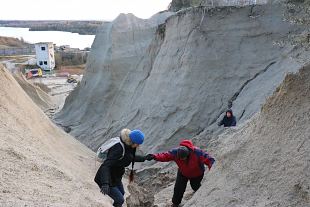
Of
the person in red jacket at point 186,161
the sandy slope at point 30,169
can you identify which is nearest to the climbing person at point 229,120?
the sandy slope at point 30,169

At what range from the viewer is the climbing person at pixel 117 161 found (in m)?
5.79

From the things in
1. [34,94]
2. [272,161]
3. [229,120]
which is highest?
[272,161]

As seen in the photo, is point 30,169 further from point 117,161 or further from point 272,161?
point 272,161

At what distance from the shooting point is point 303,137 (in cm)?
504

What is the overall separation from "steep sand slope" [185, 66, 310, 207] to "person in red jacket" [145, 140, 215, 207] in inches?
9.1

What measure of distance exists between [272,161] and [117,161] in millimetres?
2003

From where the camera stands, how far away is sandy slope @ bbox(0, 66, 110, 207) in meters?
5.26

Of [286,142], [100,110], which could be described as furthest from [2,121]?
[100,110]

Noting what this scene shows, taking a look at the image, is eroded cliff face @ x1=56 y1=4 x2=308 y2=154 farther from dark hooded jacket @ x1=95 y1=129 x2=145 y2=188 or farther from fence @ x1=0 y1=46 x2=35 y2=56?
fence @ x1=0 y1=46 x2=35 y2=56

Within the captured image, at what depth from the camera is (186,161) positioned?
21.2ft

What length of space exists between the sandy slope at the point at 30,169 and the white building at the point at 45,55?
44167 millimetres

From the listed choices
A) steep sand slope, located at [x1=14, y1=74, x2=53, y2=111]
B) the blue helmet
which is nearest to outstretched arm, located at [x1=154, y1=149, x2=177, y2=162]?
the blue helmet

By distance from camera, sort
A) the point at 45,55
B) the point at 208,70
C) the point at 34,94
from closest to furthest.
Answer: the point at 208,70
the point at 34,94
the point at 45,55

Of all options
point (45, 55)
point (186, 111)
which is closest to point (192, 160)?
point (186, 111)
